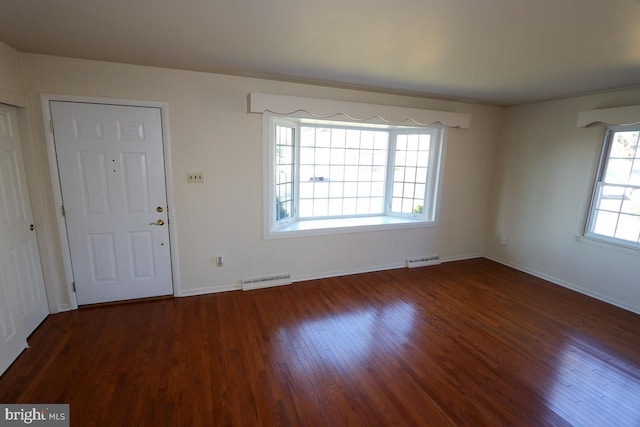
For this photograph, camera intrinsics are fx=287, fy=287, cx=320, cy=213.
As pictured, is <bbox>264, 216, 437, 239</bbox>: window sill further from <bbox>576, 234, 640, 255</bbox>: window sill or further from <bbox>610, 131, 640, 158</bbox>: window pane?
<bbox>610, 131, 640, 158</bbox>: window pane

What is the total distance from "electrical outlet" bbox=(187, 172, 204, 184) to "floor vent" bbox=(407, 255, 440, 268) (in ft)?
10.0

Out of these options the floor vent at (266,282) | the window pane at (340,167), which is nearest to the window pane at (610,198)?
the window pane at (340,167)

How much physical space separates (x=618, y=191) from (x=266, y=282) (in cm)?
419

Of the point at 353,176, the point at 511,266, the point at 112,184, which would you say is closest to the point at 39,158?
the point at 112,184

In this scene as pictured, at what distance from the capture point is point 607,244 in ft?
10.9

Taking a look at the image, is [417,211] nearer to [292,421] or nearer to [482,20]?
[482,20]

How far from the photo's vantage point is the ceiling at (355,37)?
5.11 feet

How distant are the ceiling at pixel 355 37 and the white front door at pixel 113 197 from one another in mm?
540

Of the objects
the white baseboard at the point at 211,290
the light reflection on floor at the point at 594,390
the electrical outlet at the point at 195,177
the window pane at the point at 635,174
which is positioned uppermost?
the window pane at the point at 635,174

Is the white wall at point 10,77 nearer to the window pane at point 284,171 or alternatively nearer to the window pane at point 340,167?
the window pane at point 284,171

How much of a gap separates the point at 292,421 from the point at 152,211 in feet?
7.74

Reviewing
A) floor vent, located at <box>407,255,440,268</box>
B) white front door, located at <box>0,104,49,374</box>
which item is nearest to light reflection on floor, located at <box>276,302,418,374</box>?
floor vent, located at <box>407,255,440,268</box>

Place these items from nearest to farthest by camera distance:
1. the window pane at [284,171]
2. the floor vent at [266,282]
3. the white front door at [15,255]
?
the white front door at [15,255], the floor vent at [266,282], the window pane at [284,171]

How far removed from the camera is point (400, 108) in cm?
361
